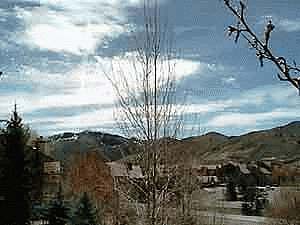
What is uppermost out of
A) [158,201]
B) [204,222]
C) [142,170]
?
[142,170]

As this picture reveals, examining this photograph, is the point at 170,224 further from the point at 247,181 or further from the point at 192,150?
the point at 247,181

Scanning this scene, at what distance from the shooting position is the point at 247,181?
4331 cm

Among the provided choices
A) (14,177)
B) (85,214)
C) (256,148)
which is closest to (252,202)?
(85,214)

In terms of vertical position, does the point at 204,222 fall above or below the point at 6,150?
below

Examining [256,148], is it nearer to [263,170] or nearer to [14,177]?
[263,170]

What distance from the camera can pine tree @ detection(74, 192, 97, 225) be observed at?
649 inches

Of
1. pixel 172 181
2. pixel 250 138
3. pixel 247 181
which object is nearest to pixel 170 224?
pixel 172 181

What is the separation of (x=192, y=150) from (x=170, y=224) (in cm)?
453

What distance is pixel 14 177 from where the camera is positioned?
13.6 metres

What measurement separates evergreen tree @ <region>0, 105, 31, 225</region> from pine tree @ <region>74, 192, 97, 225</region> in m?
3.25

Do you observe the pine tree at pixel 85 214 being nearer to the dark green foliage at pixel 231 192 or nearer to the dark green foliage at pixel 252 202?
the dark green foliage at pixel 252 202

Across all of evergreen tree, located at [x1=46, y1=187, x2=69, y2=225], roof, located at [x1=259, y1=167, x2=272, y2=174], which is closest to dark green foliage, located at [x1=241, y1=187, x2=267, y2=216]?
roof, located at [x1=259, y1=167, x2=272, y2=174]

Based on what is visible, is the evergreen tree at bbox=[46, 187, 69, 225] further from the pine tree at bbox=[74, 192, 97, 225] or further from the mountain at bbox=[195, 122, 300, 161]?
the mountain at bbox=[195, 122, 300, 161]

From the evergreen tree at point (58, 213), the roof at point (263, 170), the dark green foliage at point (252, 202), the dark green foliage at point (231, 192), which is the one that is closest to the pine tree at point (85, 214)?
the evergreen tree at point (58, 213)
